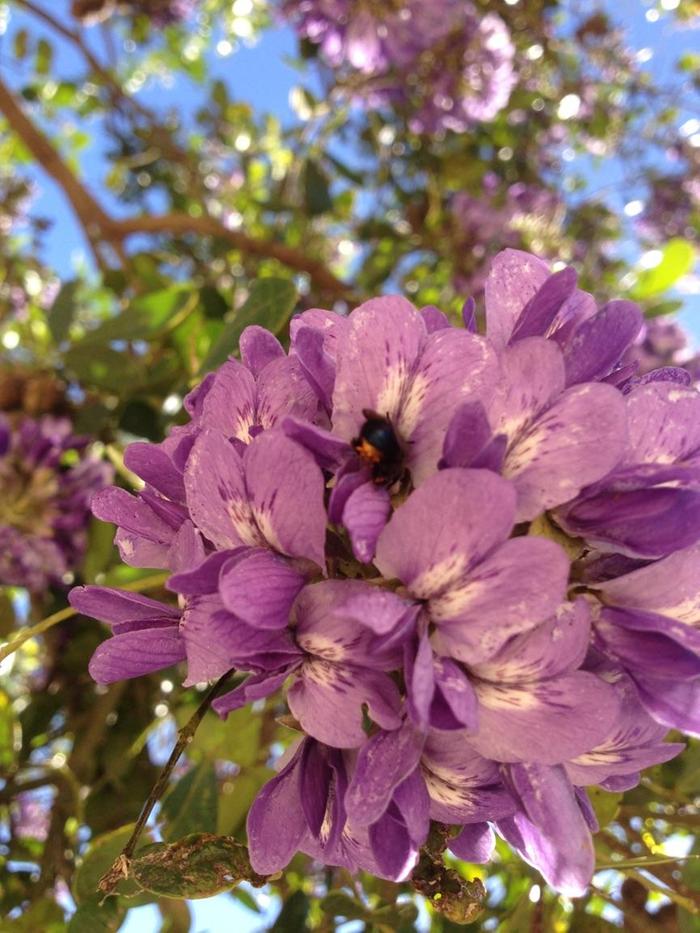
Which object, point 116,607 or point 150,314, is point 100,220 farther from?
point 116,607

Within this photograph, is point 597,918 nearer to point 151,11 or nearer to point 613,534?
point 613,534

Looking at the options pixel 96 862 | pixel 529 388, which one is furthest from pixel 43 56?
pixel 529 388

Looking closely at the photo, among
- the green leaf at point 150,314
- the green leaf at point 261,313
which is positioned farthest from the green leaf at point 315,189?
the green leaf at point 261,313

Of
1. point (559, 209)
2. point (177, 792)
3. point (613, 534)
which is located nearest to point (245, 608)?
point (613, 534)

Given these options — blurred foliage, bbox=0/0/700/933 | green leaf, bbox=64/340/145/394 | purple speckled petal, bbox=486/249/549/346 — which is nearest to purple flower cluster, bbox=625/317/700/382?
blurred foliage, bbox=0/0/700/933

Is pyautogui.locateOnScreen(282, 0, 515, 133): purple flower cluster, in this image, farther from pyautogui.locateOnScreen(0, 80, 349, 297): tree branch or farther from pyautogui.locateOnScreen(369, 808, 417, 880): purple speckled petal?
pyautogui.locateOnScreen(369, 808, 417, 880): purple speckled petal
